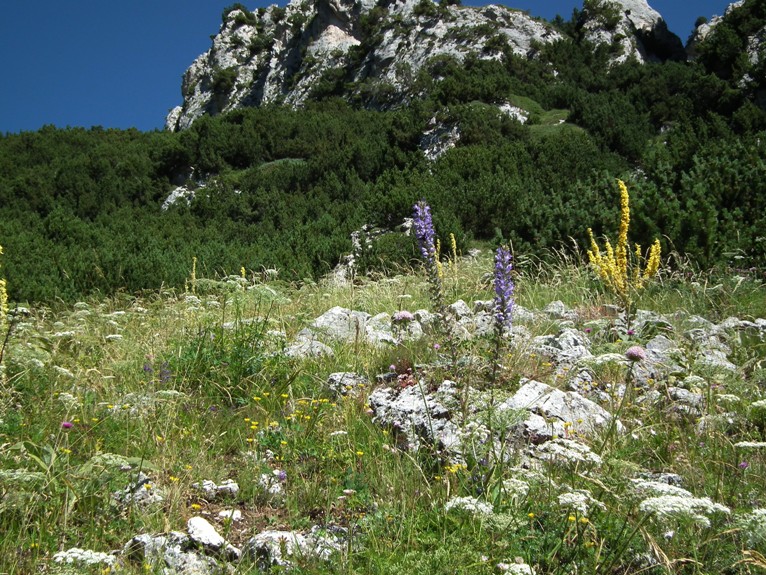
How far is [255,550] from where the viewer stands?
2.04m

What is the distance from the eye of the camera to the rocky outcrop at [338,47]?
3062 cm

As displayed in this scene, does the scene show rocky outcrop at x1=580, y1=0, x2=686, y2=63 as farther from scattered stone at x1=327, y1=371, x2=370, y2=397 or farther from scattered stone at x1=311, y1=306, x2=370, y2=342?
scattered stone at x1=327, y1=371, x2=370, y2=397

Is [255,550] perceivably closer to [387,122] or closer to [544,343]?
[544,343]

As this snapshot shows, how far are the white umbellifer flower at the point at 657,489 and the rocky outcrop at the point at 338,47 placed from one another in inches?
1087

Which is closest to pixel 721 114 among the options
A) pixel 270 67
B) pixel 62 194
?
pixel 62 194

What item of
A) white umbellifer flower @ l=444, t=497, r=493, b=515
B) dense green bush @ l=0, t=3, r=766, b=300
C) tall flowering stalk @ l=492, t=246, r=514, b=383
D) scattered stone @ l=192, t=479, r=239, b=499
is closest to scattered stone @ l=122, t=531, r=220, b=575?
scattered stone @ l=192, t=479, r=239, b=499

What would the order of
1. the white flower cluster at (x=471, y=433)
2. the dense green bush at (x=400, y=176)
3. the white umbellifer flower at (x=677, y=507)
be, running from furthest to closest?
the dense green bush at (x=400, y=176), the white flower cluster at (x=471, y=433), the white umbellifer flower at (x=677, y=507)

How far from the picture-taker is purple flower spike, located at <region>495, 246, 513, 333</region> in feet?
8.97

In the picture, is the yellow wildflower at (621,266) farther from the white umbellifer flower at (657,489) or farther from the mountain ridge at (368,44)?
the mountain ridge at (368,44)

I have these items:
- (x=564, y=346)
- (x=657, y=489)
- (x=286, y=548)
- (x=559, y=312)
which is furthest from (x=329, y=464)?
(x=559, y=312)

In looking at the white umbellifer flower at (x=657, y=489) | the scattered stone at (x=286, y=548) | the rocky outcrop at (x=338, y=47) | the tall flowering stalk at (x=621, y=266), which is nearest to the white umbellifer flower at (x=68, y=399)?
the scattered stone at (x=286, y=548)

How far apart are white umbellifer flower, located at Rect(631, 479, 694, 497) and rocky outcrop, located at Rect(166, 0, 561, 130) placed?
90.6ft

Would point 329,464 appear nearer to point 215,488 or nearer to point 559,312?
point 215,488

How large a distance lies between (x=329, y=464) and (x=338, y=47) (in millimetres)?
43474
